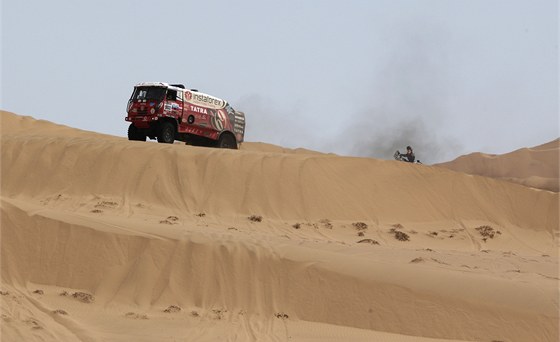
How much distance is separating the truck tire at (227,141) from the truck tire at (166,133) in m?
2.01

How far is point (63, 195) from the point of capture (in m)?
22.9

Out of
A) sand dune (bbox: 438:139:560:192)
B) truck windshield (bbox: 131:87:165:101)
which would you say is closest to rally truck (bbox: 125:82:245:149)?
truck windshield (bbox: 131:87:165:101)

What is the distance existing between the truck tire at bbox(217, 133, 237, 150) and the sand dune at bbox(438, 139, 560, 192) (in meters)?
18.7

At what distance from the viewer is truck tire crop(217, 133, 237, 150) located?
1102 inches

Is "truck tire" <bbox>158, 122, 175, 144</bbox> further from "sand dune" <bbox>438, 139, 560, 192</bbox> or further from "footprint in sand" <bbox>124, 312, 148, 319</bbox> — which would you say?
"sand dune" <bbox>438, 139, 560, 192</bbox>

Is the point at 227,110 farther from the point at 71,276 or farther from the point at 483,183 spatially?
the point at 71,276

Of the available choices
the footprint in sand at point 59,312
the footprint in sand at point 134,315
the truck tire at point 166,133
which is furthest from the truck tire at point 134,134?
the footprint in sand at point 59,312

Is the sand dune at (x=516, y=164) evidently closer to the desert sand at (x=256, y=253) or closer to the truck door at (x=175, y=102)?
the desert sand at (x=256, y=253)

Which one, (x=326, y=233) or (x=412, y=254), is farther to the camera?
(x=326, y=233)

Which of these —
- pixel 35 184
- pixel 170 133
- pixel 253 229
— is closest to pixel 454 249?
pixel 253 229

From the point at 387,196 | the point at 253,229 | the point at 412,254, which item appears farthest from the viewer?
the point at 387,196

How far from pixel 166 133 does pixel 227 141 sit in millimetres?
2724

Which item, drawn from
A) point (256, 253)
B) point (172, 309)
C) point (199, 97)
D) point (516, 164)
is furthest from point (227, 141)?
point (516, 164)

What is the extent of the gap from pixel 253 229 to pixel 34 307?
26.3 ft
